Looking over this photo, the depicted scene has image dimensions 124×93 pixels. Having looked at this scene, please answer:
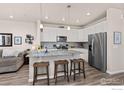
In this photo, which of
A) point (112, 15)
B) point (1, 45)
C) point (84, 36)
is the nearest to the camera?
point (112, 15)

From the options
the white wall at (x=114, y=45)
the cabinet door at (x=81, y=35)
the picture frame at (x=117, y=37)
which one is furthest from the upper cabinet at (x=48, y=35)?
the picture frame at (x=117, y=37)

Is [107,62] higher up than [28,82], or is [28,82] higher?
[107,62]

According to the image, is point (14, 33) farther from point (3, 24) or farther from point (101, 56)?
point (101, 56)

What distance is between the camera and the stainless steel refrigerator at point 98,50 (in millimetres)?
4535

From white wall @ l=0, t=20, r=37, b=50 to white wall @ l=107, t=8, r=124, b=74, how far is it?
15.1 feet

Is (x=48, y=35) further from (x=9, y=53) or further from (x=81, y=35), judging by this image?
(x=9, y=53)

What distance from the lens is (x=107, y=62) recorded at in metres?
4.47

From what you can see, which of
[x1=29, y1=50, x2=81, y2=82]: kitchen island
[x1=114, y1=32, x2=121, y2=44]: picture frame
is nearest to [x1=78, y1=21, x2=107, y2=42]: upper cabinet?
[x1=114, y1=32, x2=121, y2=44]: picture frame

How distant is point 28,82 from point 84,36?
183 inches

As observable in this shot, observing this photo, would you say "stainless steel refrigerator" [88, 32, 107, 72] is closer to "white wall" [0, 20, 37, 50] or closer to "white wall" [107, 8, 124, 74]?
"white wall" [107, 8, 124, 74]

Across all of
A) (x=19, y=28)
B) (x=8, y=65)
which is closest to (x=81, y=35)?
(x=19, y=28)

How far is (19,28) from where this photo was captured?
22.0 feet

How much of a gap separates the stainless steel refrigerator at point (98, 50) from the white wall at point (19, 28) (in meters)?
3.78
